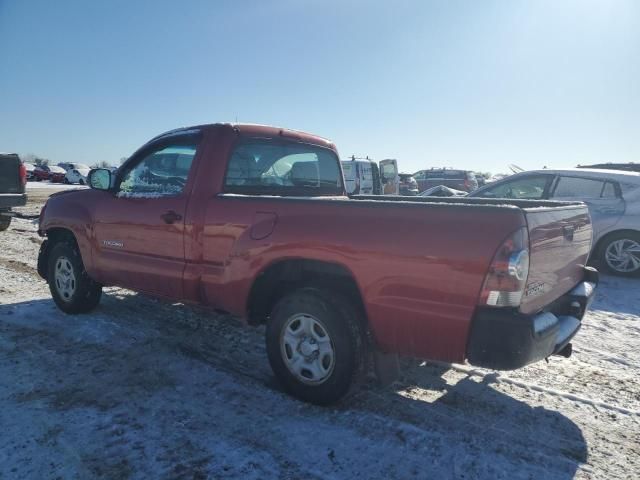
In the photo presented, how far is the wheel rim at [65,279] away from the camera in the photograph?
4.95m

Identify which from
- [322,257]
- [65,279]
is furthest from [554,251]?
[65,279]

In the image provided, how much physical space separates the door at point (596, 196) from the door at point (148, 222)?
6090 mm

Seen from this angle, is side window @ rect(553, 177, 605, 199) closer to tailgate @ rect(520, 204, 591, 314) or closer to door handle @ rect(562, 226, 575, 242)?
tailgate @ rect(520, 204, 591, 314)

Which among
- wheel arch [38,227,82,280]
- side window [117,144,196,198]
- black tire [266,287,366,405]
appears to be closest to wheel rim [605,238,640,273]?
black tire [266,287,366,405]

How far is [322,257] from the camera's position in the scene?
2982 mm

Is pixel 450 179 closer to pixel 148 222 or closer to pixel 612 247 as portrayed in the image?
pixel 612 247

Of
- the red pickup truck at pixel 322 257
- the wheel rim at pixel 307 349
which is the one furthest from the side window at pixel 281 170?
the wheel rim at pixel 307 349

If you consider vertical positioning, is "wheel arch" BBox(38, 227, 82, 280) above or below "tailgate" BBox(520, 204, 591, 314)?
below

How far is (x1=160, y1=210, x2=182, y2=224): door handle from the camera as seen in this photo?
3.77 m

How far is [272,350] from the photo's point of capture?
10.9 feet


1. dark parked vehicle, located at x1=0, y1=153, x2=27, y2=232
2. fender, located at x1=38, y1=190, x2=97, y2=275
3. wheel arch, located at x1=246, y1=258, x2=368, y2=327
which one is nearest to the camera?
wheel arch, located at x1=246, y1=258, x2=368, y2=327

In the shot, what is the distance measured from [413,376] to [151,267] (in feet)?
7.85

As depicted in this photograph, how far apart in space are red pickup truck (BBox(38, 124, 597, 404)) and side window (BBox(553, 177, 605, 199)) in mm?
4028

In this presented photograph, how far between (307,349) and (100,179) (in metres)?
2.84
